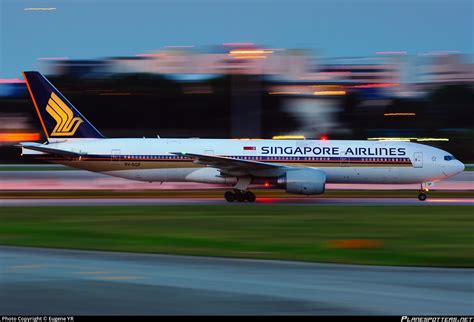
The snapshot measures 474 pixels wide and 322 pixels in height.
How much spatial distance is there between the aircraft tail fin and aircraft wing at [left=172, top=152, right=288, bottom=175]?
5360 millimetres

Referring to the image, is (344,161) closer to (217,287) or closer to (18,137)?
(217,287)

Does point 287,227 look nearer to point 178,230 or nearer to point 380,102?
point 178,230

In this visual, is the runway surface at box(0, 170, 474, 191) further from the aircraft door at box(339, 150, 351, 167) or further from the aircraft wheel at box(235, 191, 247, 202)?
the aircraft wheel at box(235, 191, 247, 202)

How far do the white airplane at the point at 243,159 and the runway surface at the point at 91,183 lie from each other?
8330 mm

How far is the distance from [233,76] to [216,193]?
50.4 metres

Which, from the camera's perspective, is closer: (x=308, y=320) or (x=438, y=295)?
(x=308, y=320)

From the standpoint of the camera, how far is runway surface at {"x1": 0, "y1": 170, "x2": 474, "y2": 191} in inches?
1700

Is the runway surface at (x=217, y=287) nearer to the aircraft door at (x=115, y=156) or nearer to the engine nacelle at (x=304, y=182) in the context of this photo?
the engine nacelle at (x=304, y=182)

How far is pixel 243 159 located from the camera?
3369 cm

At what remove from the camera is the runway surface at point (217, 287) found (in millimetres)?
9797

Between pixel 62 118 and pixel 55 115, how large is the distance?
14.9 inches

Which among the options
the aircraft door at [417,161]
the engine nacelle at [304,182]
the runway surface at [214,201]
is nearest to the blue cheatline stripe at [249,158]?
the runway surface at [214,201]

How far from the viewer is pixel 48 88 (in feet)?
116

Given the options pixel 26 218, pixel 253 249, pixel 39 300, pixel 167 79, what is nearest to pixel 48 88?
pixel 26 218
